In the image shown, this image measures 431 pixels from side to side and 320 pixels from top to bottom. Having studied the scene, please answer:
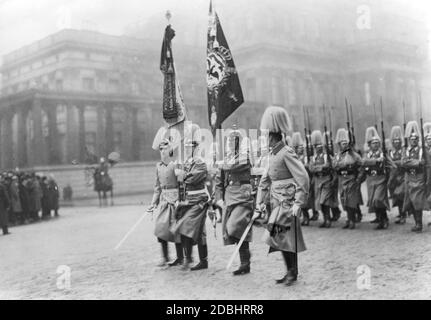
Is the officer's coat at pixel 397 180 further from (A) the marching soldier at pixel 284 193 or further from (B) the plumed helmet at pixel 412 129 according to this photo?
(A) the marching soldier at pixel 284 193

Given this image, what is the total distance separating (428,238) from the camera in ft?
24.4

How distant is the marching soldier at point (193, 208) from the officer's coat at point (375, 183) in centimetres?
387

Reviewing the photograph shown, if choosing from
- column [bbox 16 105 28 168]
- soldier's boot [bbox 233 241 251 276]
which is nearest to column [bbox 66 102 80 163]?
column [bbox 16 105 28 168]

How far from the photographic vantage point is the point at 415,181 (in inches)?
320

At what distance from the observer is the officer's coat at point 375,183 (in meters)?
8.64

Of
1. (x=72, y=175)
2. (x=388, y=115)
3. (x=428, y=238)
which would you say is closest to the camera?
(x=428, y=238)

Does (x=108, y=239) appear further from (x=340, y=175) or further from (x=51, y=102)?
(x=51, y=102)

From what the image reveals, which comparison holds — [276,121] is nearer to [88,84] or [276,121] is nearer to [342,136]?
[342,136]

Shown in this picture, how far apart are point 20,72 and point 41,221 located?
14.7 ft

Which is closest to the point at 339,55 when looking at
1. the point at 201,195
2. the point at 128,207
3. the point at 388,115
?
the point at 388,115

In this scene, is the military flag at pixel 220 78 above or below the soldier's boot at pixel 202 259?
above

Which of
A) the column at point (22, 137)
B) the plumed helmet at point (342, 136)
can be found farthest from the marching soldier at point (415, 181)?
the column at point (22, 137)

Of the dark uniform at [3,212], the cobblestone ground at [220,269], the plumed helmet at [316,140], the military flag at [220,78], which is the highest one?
the military flag at [220,78]

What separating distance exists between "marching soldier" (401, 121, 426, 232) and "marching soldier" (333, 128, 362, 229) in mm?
965
